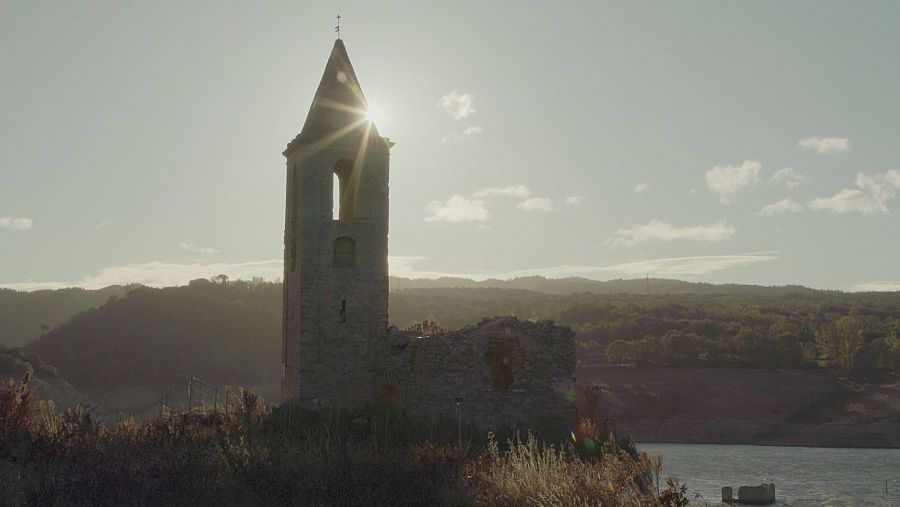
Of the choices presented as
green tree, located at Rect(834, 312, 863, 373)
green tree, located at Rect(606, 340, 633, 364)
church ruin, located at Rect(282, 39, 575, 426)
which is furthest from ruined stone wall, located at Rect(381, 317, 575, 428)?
green tree, located at Rect(834, 312, 863, 373)

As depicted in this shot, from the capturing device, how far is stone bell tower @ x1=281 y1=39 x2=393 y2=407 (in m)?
21.2

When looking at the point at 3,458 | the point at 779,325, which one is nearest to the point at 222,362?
the point at 779,325

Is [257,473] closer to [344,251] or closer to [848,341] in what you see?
[344,251]

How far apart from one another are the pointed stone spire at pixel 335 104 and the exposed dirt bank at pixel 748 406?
1434 inches

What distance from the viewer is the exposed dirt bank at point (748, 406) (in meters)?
56.2

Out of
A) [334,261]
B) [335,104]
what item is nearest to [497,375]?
[334,261]

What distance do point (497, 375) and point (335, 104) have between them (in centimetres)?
784

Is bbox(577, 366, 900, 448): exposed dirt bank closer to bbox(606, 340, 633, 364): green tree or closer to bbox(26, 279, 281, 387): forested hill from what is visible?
bbox(606, 340, 633, 364): green tree

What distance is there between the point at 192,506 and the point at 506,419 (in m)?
10.7

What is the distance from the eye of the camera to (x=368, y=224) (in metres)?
21.9

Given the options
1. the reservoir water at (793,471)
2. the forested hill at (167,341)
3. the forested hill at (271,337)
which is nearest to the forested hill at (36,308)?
the forested hill at (167,341)

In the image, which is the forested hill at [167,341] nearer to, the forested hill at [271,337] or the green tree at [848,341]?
the forested hill at [271,337]

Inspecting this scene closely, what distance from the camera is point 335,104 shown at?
22.8 m

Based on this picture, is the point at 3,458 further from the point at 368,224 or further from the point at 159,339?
the point at 159,339
